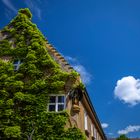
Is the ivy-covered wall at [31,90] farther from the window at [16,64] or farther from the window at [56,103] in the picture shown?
the window at [56,103]

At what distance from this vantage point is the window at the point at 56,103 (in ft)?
51.3

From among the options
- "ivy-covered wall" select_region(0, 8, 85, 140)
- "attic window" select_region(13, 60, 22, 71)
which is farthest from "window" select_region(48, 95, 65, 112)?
"attic window" select_region(13, 60, 22, 71)

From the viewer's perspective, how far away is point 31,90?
16078 millimetres

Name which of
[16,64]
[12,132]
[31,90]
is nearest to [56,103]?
[31,90]

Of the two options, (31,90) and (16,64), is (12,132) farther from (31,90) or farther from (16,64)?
(16,64)

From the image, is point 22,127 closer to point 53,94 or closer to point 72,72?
point 53,94

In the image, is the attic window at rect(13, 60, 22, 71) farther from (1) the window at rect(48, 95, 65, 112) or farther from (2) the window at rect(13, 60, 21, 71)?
(1) the window at rect(48, 95, 65, 112)

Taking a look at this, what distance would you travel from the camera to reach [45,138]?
14.3m

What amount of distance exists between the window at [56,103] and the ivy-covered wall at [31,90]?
380 mm

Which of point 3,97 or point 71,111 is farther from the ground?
point 3,97

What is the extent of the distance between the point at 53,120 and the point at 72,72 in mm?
3721

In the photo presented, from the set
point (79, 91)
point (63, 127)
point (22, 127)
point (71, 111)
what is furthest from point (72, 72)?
point (22, 127)

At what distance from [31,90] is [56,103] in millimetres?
1998

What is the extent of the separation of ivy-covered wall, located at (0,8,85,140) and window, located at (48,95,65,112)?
380 millimetres
